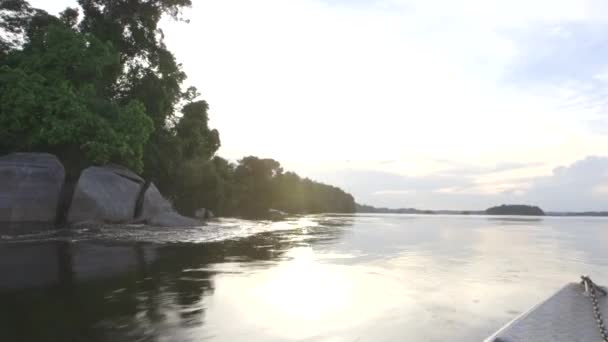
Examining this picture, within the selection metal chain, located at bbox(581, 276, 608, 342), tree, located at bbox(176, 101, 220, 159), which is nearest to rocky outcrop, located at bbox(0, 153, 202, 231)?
tree, located at bbox(176, 101, 220, 159)

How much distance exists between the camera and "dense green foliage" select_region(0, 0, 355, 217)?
1991cm

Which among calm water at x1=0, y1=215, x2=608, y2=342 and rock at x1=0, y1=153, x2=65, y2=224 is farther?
rock at x1=0, y1=153, x2=65, y2=224

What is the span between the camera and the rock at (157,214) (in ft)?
72.9

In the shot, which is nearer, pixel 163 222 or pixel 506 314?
pixel 506 314

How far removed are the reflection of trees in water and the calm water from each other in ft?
0.07

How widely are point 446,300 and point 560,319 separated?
2.71 meters

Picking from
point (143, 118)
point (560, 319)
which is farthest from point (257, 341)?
point (143, 118)

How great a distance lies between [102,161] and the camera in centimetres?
2062

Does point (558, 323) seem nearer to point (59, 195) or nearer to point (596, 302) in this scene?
point (596, 302)

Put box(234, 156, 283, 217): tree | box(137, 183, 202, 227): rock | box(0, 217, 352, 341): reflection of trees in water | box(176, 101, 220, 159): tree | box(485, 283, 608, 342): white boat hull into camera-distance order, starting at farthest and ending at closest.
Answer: box(234, 156, 283, 217): tree, box(176, 101, 220, 159): tree, box(137, 183, 202, 227): rock, box(0, 217, 352, 341): reflection of trees in water, box(485, 283, 608, 342): white boat hull

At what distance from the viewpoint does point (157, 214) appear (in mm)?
22828

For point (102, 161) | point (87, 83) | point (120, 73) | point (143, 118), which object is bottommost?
point (102, 161)

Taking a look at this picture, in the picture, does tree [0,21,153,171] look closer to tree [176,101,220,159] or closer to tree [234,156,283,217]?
tree [176,101,220,159]

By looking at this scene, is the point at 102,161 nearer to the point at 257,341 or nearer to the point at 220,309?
the point at 220,309
